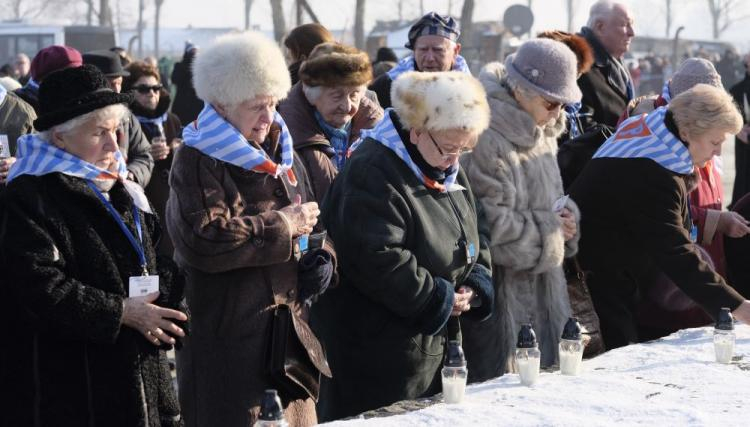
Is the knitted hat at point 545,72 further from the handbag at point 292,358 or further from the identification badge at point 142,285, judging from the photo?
the identification badge at point 142,285

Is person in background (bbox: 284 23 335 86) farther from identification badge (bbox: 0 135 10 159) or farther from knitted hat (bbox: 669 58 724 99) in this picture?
knitted hat (bbox: 669 58 724 99)

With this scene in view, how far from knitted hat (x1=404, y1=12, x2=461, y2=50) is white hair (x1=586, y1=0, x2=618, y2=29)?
0.96 m

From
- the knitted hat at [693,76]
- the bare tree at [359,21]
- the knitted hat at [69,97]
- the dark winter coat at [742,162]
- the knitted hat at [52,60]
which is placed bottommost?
the bare tree at [359,21]

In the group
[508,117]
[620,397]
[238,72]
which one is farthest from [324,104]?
[620,397]

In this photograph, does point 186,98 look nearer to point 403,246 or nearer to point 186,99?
point 186,99

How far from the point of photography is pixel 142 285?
3447 mm

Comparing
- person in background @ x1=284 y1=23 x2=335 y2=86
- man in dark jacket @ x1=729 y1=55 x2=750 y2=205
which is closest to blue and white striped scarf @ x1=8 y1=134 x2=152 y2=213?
person in background @ x1=284 y1=23 x2=335 y2=86

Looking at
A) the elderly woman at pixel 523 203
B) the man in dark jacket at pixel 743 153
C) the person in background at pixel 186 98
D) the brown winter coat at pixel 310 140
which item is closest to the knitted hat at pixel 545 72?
the elderly woman at pixel 523 203

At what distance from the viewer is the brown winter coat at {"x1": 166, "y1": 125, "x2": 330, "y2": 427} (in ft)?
12.1

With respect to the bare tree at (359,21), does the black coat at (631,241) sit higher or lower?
higher

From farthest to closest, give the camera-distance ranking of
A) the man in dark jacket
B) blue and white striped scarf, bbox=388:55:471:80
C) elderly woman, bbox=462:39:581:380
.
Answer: the man in dark jacket → blue and white striped scarf, bbox=388:55:471:80 → elderly woman, bbox=462:39:581:380

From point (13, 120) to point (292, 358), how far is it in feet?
7.93

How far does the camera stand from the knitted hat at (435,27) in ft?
21.2

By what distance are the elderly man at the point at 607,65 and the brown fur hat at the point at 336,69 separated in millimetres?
2088
